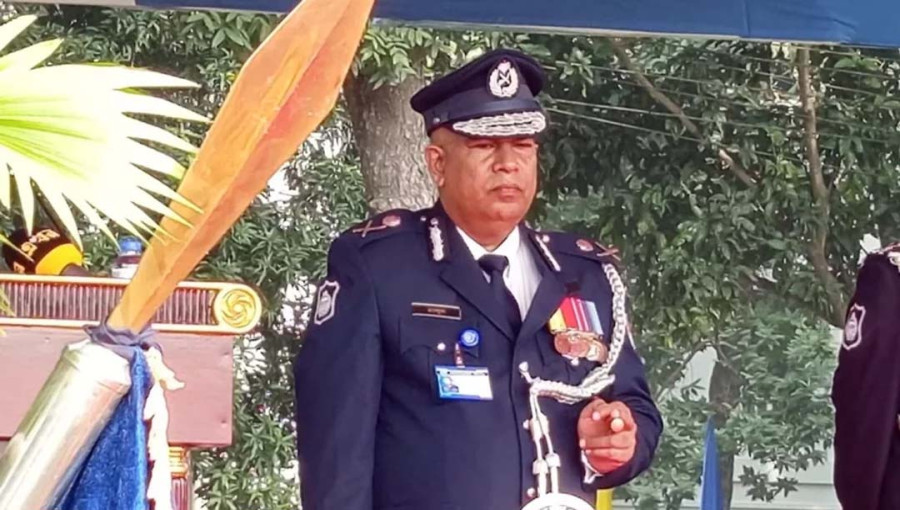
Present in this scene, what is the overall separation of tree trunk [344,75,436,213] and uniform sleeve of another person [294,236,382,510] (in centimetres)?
255

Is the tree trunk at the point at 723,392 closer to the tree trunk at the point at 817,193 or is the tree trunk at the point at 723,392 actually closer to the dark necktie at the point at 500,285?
the tree trunk at the point at 817,193

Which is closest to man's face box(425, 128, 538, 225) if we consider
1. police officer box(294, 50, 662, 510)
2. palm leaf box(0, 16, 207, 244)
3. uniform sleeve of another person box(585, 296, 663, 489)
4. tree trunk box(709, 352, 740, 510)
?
police officer box(294, 50, 662, 510)

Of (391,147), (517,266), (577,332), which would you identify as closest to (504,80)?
(517,266)

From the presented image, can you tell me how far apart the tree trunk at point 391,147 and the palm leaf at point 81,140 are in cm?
368

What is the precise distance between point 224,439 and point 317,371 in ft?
1.42

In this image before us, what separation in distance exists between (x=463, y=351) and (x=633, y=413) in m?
0.26

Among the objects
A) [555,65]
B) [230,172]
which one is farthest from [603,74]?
[230,172]

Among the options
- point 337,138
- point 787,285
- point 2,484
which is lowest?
point 2,484

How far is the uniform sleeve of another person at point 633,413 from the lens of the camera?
241 centimetres

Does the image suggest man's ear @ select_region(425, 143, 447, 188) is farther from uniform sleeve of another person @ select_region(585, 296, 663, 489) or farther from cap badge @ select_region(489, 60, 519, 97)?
uniform sleeve of another person @ select_region(585, 296, 663, 489)

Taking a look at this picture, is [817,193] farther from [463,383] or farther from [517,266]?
[463,383]

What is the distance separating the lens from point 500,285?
8.15ft

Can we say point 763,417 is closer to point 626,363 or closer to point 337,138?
point 337,138

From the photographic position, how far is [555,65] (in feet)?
→ 20.9
